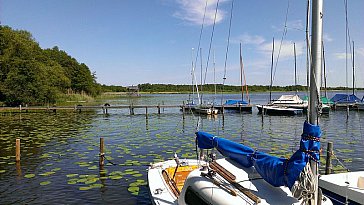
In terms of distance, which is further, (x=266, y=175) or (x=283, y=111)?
(x=283, y=111)

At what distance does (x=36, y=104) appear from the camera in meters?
59.7

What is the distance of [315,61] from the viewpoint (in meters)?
5.51

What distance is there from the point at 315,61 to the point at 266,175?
2.47 m

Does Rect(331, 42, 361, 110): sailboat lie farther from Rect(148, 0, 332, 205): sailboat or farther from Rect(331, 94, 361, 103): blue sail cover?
Rect(148, 0, 332, 205): sailboat

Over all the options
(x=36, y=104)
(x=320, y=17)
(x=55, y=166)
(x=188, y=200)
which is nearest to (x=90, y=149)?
(x=55, y=166)

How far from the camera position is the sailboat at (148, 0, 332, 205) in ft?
17.8

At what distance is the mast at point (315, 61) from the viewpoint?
17.9 feet

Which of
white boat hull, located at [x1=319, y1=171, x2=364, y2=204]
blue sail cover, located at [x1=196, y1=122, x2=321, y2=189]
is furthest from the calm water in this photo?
white boat hull, located at [x1=319, y1=171, x2=364, y2=204]

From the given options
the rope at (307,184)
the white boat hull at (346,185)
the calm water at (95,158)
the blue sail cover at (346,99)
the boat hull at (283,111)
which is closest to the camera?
the rope at (307,184)

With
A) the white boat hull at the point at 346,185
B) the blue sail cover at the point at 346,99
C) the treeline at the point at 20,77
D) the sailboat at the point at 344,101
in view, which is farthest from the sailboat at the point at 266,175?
the treeline at the point at 20,77

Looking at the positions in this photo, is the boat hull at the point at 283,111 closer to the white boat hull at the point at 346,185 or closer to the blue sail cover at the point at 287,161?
the white boat hull at the point at 346,185

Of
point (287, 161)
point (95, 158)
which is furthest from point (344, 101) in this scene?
point (287, 161)

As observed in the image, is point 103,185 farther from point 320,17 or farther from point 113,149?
point 320,17

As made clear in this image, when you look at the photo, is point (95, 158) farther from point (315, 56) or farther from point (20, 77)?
point (20, 77)
